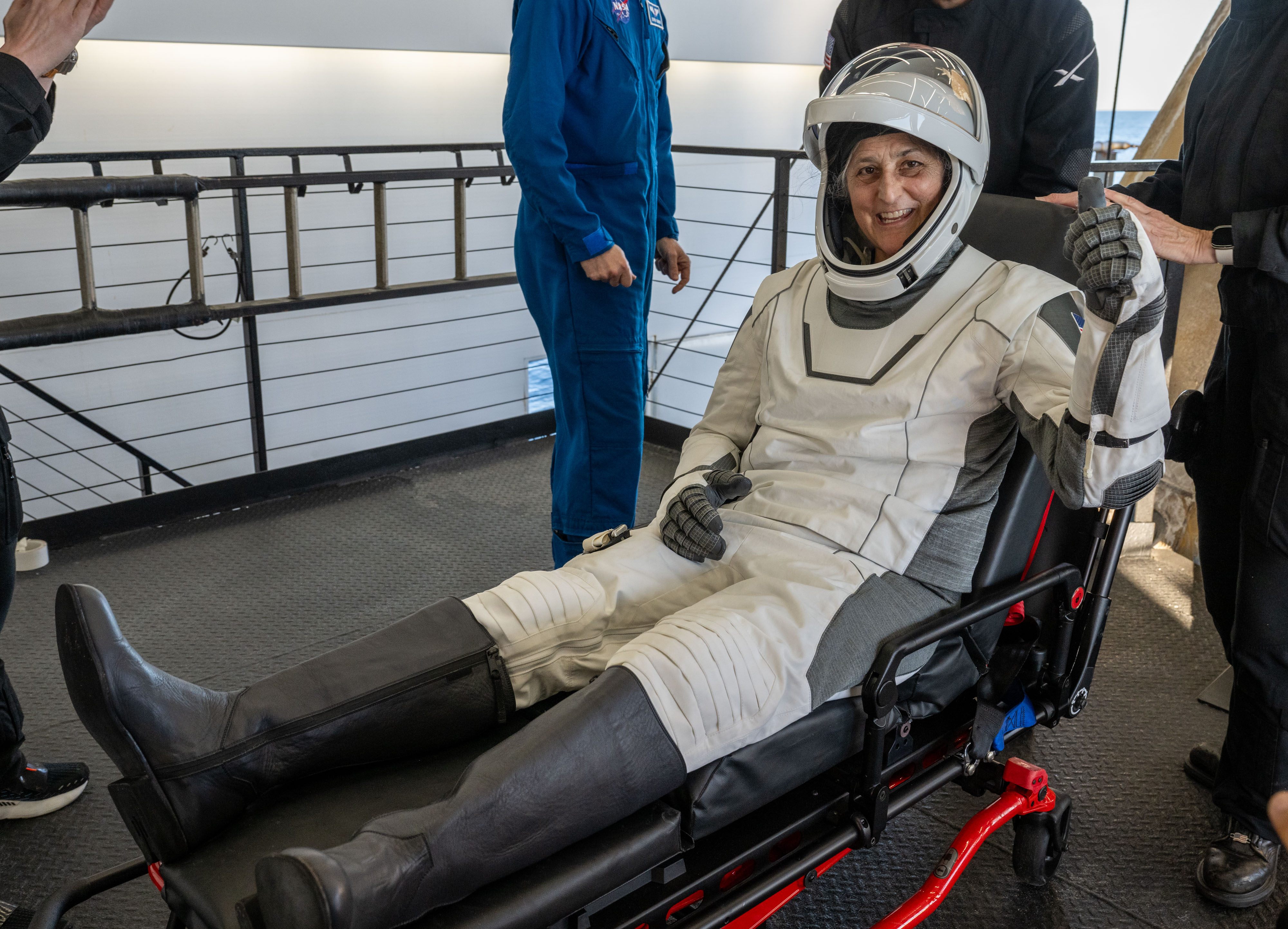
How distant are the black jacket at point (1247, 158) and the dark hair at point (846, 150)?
46 centimetres

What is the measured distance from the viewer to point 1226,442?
179 centimetres

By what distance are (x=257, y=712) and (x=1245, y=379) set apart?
1.64m

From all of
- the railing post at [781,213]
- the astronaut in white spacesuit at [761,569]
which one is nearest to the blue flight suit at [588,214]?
the astronaut in white spacesuit at [761,569]

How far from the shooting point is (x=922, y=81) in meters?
1.60

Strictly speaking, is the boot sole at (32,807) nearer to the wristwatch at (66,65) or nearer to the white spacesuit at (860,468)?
the white spacesuit at (860,468)

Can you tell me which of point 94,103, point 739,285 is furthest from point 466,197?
point 739,285

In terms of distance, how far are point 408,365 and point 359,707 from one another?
3.65 meters

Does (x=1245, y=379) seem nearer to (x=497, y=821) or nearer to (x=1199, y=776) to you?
(x=1199, y=776)

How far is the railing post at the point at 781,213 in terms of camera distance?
3473 mm

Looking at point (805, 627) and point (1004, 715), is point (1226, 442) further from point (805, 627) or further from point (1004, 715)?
point (805, 627)

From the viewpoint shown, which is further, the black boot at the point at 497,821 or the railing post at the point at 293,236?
the railing post at the point at 293,236

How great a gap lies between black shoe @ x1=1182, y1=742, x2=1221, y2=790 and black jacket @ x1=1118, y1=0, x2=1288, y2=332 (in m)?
0.90

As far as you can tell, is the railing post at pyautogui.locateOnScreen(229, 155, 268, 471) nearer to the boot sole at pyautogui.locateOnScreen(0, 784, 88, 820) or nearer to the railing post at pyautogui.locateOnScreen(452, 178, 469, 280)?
the railing post at pyautogui.locateOnScreen(452, 178, 469, 280)

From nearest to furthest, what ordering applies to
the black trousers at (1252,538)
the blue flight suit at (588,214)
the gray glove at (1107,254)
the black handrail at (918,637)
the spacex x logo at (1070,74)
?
the gray glove at (1107,254) < the black handrail at (918,637) < the black trousers at (1252,538) < the spacex x logo at (1070,74) < the blue flight suit at (588,214)
